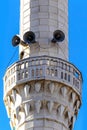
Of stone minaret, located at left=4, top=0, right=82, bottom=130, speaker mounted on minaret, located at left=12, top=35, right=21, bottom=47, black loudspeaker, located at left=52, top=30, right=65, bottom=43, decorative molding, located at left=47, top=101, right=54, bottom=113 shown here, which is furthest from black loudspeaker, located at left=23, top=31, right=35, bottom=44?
decorative molding, located at left=47, top=101, right=54, bottom=113

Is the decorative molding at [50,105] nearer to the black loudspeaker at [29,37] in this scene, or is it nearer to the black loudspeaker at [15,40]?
the black loudspeaker at [29,37]

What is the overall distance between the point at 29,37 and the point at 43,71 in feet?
5.33

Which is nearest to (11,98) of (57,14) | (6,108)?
(6,108)

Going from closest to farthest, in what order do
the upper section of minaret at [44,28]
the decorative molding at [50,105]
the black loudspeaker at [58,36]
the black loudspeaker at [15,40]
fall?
the decorative molding at [50,105] < the black loudspeaker at [58,36] < the upper section of minaret at [44,28] < the black loudspeaker at [15,40]

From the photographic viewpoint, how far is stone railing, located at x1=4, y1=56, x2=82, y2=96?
35.9 m

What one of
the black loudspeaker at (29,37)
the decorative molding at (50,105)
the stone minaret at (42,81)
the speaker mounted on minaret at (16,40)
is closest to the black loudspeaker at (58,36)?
the stone minaret at (42,81)

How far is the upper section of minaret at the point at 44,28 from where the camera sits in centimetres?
3691

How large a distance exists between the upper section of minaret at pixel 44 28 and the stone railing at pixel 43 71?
0.67m

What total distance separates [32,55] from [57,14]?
193 cm

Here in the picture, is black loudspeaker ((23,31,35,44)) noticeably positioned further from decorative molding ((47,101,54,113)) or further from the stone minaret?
decorative molding ((47,101,54,113))

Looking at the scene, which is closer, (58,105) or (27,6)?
(58,105)

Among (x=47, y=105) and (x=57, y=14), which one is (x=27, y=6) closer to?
(x=57, y=14)

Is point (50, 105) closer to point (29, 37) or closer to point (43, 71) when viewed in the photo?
point (43, 71)

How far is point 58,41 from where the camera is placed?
36938 mm
